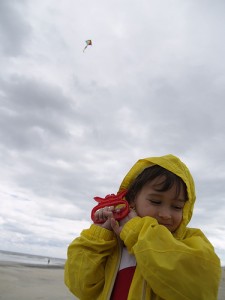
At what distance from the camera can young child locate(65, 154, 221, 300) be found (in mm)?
1806

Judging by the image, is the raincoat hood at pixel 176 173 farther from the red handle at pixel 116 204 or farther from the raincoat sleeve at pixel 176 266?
the raincoat sleeve at pixel 176 266

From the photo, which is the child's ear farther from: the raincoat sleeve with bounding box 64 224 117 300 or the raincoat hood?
the raincoat sleeve with bounding box 64 224 117 300

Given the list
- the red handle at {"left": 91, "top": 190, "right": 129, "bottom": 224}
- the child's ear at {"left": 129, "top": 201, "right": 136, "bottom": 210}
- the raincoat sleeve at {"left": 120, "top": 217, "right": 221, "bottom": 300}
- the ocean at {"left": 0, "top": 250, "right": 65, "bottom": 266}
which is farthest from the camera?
the ocean at {"left": 0, "top": 250, "right": 65, "bottom": 266}

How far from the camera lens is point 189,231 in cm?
233

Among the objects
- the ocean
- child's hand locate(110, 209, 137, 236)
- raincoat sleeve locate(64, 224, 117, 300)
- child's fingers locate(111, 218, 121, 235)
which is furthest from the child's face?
the ocean

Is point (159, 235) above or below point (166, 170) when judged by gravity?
below

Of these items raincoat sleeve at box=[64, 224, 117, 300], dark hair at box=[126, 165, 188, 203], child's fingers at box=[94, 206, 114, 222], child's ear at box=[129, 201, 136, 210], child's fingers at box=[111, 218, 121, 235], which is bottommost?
raincoat sleeve at box=[64, 224, 117, 300]

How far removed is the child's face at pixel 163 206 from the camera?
2246 millimetres

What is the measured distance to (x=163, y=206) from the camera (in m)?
2.27

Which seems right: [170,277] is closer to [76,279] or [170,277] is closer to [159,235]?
[159,235]

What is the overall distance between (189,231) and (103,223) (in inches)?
27.7

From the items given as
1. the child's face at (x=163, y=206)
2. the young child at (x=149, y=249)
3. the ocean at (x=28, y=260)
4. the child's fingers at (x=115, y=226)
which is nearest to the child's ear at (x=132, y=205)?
the young child at (x=149, y=249)

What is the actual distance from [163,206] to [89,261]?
712mm

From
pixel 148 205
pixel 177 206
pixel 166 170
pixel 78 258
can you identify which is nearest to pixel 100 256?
pixel 78 258
